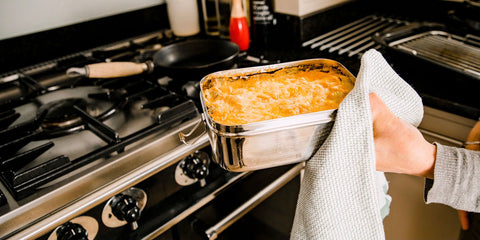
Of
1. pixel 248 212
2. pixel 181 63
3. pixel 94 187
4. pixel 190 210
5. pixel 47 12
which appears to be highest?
pixel 47 12

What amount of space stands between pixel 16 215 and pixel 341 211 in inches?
22.2

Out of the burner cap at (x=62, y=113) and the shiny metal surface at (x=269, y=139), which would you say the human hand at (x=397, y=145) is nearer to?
the shiny metal surface at (x=269, y=139)

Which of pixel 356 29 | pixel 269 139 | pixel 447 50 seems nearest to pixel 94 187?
pixel 269 139

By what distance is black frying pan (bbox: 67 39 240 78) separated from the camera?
2.95 feet

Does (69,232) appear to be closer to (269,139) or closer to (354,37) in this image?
(269,139)

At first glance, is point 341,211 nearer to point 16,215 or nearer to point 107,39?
point 16,215

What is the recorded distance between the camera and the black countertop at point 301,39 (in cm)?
91

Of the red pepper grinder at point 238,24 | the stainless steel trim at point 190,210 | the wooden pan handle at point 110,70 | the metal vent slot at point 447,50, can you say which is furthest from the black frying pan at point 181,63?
the metal vent slot at point 447,50

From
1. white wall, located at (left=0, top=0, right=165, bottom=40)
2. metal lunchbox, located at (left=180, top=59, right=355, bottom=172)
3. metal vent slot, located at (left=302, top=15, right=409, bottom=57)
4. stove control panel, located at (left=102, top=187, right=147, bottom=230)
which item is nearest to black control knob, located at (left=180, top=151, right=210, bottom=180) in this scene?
stove control panel, located at (left=102, top=187, right=147, bottom=230)

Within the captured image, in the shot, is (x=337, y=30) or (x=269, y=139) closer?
(x=269, y=139)

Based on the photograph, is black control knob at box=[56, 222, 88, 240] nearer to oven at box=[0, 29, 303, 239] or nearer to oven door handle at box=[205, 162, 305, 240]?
oven at box=[0, 29, 303, 239]

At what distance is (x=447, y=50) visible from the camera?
1.06 metres

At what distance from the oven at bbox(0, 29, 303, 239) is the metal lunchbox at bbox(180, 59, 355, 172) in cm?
8

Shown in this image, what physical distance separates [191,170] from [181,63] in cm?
42
